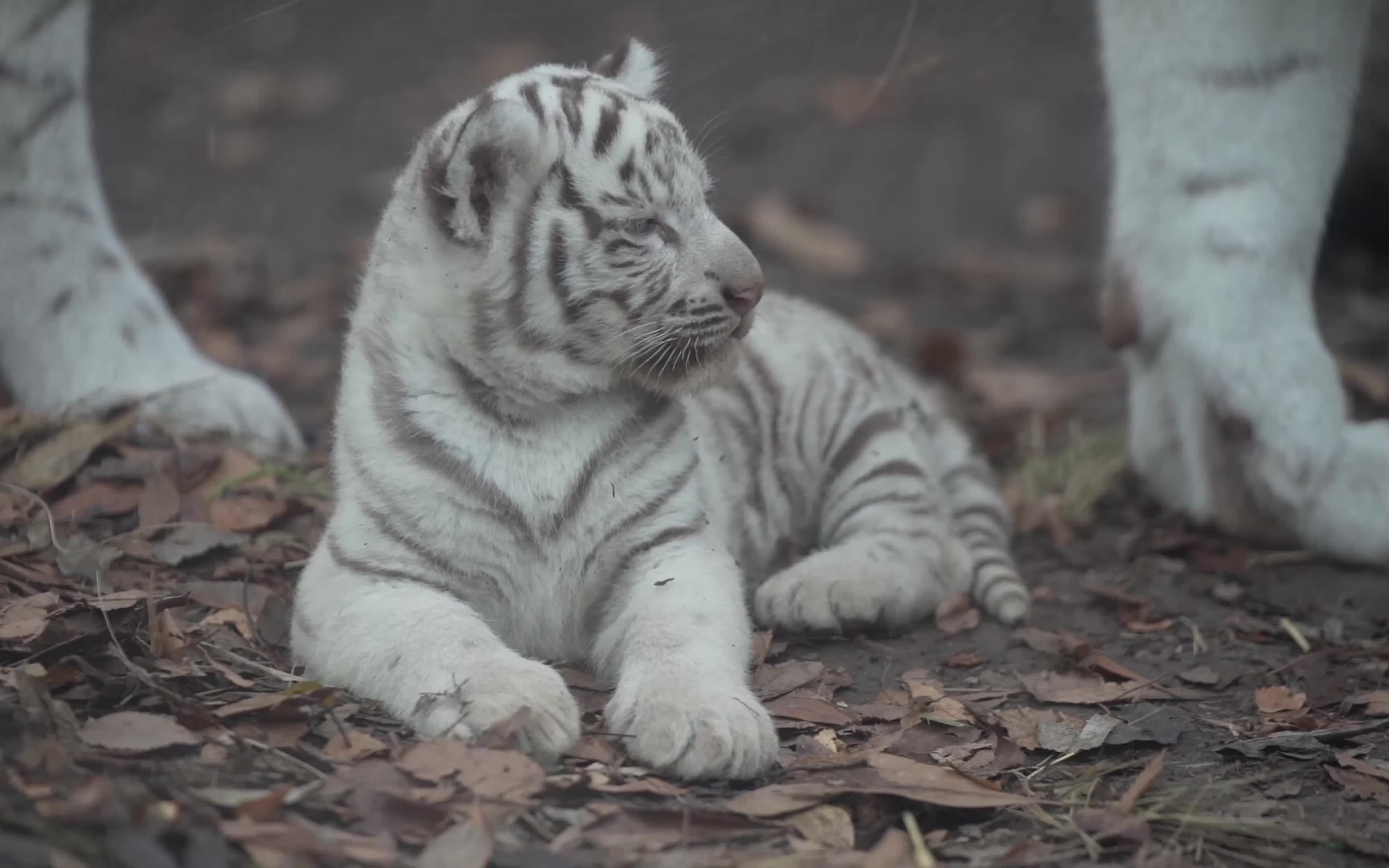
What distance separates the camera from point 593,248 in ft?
8.20

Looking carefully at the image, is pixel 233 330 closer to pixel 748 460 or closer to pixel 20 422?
pixel 20 422

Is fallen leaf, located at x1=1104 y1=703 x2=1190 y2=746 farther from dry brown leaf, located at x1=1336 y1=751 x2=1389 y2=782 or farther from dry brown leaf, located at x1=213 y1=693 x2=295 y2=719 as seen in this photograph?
dry brown leaf, located at x1=213 y1=693 x2=295 y2=719

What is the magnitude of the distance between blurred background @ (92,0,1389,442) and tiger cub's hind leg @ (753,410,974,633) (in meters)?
0.79

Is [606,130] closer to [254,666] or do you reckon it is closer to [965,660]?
[254,666]

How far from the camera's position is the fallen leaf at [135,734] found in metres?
2.15

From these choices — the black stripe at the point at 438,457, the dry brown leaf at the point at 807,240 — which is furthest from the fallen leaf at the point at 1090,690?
the dry brown leaf at the point at 807,240

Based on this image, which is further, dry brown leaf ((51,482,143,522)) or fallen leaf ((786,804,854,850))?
dry brown leaf ((51,482,143,522))

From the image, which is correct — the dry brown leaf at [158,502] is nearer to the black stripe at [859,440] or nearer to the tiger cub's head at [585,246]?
the tiger cub's head at [585,246]

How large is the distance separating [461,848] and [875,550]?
136 centimetres

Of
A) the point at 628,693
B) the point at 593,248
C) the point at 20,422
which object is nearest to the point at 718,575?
the point at 628,693

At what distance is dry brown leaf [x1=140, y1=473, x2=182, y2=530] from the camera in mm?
3178

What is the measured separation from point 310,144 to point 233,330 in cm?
205

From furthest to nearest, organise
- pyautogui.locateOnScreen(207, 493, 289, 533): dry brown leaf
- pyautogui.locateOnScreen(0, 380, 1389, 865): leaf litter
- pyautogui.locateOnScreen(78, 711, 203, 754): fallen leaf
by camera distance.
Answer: pyautogui.locateOnScreen(207, 493, 289, 533): dry brown leaf → pyautogui.locateOnScreen(78, 711, 203, 754): fallen leaf → pyautogui.locateOnScreen(0, 380, 1389, 865): leaf litter

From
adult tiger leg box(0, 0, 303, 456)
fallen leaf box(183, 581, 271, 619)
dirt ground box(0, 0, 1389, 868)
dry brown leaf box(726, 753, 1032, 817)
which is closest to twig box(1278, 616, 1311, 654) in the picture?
dirt ground box(0, 0, 1389, 868)
